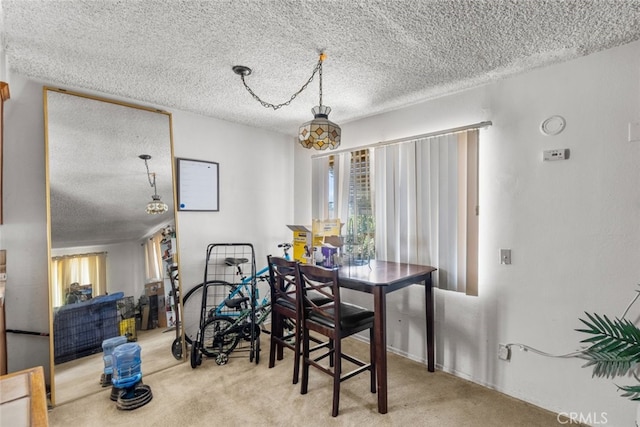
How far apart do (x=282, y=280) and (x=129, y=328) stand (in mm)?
1321

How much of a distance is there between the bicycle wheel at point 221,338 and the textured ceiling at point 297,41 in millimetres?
2056

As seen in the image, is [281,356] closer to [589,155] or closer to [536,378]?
[536,378]

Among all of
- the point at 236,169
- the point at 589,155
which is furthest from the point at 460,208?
the point at 236,169

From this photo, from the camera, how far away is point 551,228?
6.93 ft

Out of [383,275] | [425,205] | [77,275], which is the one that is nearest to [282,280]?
[383,275]

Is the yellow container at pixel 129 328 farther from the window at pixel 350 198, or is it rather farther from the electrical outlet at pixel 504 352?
the electrical outlet at pixel 504 352

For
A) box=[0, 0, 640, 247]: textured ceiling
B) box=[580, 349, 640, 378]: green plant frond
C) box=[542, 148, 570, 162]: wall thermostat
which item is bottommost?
box=[580, 349, 640, 378]: green plant frond

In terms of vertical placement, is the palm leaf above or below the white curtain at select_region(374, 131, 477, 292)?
below

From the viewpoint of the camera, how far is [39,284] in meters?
2.30

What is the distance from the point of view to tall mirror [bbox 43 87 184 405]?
91.2 inches

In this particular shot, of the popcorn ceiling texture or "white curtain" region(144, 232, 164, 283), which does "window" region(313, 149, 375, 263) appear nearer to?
the popcorn ceiling texture

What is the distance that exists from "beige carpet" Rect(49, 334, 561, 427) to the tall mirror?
12.2 inches

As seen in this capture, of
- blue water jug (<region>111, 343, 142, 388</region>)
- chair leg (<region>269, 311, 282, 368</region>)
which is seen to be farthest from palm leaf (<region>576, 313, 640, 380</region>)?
blue water jug (<region>111, 343, 142, 388</region>)

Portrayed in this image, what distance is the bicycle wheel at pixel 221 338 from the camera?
283 cm
